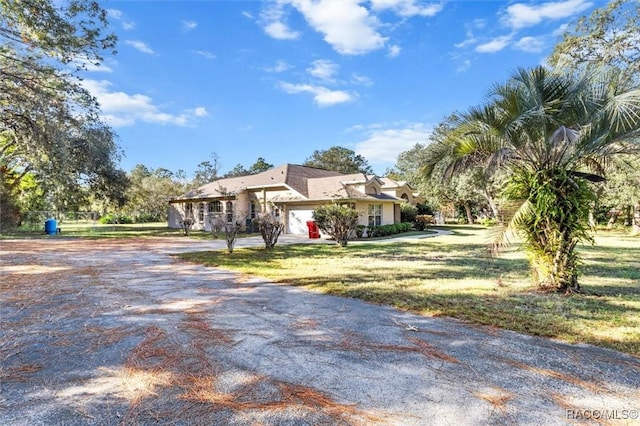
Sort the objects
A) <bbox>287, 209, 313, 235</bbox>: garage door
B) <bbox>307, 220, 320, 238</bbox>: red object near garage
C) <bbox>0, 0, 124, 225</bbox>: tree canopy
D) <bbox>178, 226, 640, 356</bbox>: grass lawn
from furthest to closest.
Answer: <bbox>287, 209, 313, 235</bbox>: garage door → <bbox>307, 220, 320, 238</bbox>: red object near garage → <bbox>0, 0, 124, 225</bbox>: tree canopy → <bbox>178, 226, 640, 356</bbox>: grass lawn

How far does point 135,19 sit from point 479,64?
42.6ft

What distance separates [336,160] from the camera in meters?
54.5

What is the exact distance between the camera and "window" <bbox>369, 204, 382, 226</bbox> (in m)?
22.0

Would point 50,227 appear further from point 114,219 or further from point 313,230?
point 114,219

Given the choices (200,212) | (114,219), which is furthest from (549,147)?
(114,219)

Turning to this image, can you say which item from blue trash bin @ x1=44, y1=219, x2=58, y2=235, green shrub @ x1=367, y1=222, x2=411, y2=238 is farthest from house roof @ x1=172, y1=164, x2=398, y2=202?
blue trash bin @ x1=44, y1=219, x2=58, y2=235

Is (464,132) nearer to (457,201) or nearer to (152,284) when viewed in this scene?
(152,284)

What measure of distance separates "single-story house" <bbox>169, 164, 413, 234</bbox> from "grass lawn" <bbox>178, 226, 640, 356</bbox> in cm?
921

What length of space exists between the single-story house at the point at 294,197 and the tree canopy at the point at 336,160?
80.7 ft

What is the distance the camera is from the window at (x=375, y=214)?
21953 millimetres

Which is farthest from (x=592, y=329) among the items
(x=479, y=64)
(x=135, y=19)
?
(x=135, y=19)

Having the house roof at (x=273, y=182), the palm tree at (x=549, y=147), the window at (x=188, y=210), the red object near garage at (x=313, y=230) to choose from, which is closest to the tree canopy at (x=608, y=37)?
the palm tree at (x=549, y=147)

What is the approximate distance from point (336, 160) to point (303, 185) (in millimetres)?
31331

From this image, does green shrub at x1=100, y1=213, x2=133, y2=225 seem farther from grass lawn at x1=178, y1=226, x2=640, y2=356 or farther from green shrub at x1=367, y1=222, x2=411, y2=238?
grass lawn at x1=178, y1=226, x2=640, y2=356
